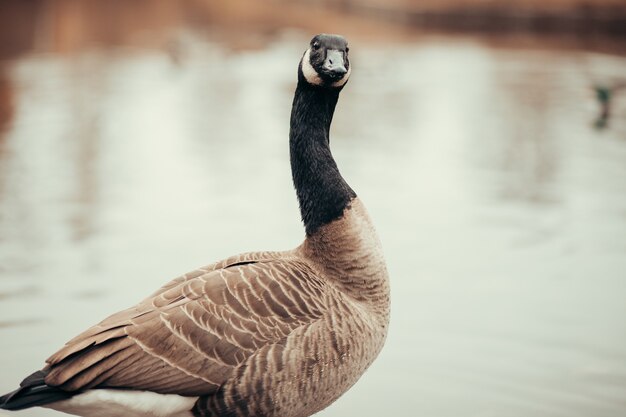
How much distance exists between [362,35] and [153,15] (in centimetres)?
1023

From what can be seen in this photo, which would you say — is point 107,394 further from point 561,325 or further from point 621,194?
point 621,194

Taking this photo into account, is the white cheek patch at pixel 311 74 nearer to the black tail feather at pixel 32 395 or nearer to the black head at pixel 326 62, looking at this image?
the black head at pixel 326 62

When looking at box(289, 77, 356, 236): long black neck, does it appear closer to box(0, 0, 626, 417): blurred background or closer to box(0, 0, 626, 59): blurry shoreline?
box(0, 0, 626, 417): blurred background

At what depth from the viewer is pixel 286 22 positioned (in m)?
28.7

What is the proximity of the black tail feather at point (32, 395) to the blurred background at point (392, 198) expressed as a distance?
3.56ft

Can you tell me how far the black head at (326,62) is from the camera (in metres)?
3.94

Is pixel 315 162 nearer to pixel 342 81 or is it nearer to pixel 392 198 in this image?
pixel 342 81

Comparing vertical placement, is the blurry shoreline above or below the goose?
above

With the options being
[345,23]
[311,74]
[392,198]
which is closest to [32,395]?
[311,74]

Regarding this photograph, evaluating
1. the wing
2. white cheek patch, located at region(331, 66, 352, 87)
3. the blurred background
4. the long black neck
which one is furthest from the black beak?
the blurred background

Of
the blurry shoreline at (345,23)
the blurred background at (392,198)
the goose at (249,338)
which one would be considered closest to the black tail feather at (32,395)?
the goose at (249,338)

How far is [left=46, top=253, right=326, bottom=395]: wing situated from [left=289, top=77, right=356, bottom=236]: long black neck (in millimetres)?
415

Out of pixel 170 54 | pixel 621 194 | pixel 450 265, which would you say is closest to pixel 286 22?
pixel 170 54

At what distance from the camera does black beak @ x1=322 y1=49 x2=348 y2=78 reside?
391cm
